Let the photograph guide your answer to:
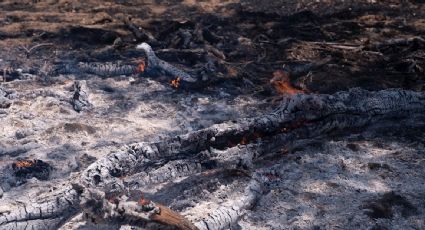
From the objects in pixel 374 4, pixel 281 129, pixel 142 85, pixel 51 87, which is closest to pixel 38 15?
pixel 51 87

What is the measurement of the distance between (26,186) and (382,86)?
483cm

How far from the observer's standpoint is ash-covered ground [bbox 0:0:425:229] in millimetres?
3857

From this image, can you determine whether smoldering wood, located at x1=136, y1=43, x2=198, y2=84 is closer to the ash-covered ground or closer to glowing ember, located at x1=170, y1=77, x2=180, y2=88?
glowing ember, located at x1=170, y1=77, x2=180, y2=88

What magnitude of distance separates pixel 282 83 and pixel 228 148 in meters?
2.21

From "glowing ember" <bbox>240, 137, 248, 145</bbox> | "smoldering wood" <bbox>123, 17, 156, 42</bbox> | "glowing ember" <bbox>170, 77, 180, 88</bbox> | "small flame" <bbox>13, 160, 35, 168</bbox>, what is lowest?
"small flame" <bbox>13, 160, 35, 168</bbox>

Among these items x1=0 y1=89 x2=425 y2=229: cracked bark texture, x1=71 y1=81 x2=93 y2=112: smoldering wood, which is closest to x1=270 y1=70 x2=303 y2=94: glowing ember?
x1=0 y1=89 x2=425 y2=229: cracked bark texture

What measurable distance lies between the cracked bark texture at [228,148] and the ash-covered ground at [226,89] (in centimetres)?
13

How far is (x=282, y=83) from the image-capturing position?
6215mm

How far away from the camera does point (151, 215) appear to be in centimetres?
302

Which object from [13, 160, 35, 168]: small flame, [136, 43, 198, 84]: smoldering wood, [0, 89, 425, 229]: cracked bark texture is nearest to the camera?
[0, 89, 425, 229]: cracked bark texture

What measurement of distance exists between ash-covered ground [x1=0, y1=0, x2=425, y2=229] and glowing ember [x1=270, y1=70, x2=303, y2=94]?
3 centimetres

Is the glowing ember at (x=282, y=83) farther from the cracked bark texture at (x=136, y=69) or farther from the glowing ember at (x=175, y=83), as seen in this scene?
Answer: the glowing ember at (x=175, y=83)

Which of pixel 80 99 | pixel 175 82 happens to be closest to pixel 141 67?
pixel 175 82

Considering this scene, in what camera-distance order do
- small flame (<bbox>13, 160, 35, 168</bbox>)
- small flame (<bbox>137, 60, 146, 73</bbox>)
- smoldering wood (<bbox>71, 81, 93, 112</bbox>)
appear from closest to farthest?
small flame (<bbox>13, 160, 35, 168</bbox>), smoldering wood (<bbox>71, 81, 93, 112</bbox>), small flame (<bbox>137, 60, 146, 73</bbox>)
